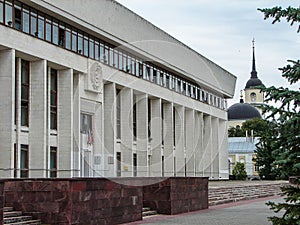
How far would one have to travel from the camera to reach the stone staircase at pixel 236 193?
25.6 m

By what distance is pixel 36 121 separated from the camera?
26.2m

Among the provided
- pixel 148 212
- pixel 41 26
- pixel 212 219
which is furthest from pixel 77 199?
pixel 41 26

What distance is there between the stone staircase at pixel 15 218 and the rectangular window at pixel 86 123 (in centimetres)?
1676

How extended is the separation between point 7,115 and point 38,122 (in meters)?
2.54

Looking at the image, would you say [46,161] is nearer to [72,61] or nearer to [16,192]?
[72,61]

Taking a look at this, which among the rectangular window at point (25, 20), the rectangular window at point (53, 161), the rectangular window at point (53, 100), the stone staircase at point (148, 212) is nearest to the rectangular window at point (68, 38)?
the rectangular window at point (53, 100)

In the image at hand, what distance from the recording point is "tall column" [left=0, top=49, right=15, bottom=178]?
938 inches

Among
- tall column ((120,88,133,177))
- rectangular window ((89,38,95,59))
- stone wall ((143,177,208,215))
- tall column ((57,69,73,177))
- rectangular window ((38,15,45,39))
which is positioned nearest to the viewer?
stone wall ((143,177,208,215))

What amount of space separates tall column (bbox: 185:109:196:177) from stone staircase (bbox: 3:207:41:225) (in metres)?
33.4

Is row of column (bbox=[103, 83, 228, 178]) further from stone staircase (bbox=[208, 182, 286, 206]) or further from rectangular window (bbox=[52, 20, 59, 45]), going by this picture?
stone staircase (bbox=[208, 182, 286, 206])

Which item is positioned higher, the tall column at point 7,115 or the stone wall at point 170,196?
the tall column at point 7,115

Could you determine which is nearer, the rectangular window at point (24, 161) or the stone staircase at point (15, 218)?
the stone staircase at point (15, 218)

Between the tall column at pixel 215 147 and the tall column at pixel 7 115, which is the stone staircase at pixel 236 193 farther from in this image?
the tall column at pixel 215 147

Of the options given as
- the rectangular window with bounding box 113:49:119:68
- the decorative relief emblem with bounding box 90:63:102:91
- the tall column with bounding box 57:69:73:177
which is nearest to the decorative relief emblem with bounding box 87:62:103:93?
the decorative relief emblem with bounding box 90:63:102:91
